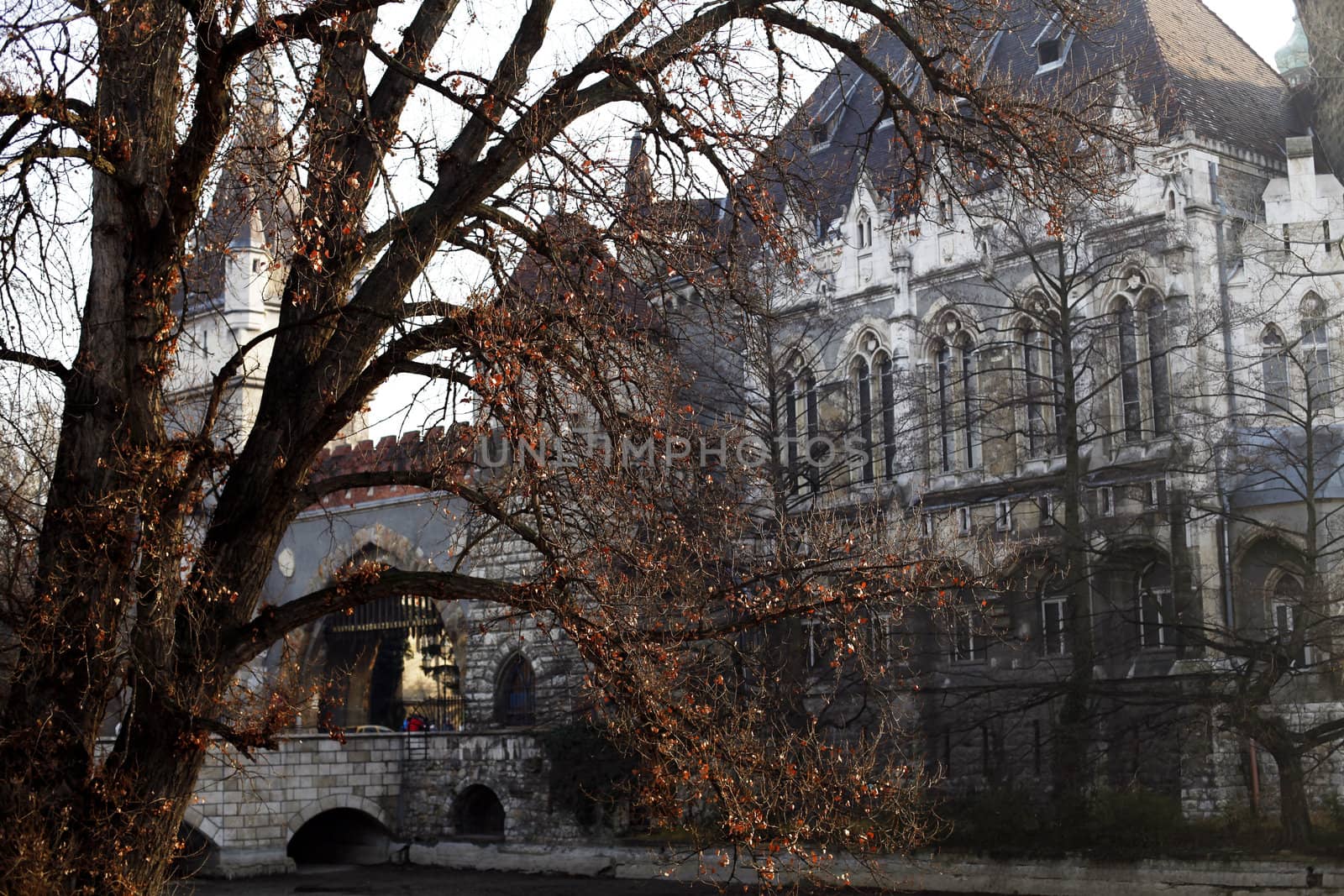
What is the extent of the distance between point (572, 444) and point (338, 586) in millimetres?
1235

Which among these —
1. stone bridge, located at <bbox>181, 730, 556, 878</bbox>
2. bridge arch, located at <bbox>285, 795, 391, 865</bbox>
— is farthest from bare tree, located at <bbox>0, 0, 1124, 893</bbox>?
bridge arch, located at <bbox>285, 795, 391, 865</bbox>

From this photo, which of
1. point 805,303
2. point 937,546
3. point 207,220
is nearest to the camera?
point 207,220

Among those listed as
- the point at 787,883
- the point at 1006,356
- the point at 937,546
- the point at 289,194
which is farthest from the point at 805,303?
the point at 289,194

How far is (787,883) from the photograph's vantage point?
1631 centimetres

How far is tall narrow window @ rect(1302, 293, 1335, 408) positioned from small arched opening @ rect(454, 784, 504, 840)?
1535 cm

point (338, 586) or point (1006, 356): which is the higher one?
point (1006, 356)

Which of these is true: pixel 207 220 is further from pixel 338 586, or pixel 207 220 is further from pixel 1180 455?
pixel 1180 455

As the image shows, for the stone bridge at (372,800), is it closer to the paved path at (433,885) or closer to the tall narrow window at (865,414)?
the paved path at (433,885)

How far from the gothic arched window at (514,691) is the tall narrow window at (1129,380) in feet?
38.6

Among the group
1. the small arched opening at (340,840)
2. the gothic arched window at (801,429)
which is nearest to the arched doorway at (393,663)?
the small arched opening at (340,840)

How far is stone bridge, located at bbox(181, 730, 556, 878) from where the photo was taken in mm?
26875

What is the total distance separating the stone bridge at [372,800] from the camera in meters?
26.9

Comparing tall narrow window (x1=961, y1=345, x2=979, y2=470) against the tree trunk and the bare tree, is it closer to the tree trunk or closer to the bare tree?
the tree trunk

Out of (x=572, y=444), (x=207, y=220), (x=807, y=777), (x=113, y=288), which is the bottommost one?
(x=807, y=777)
